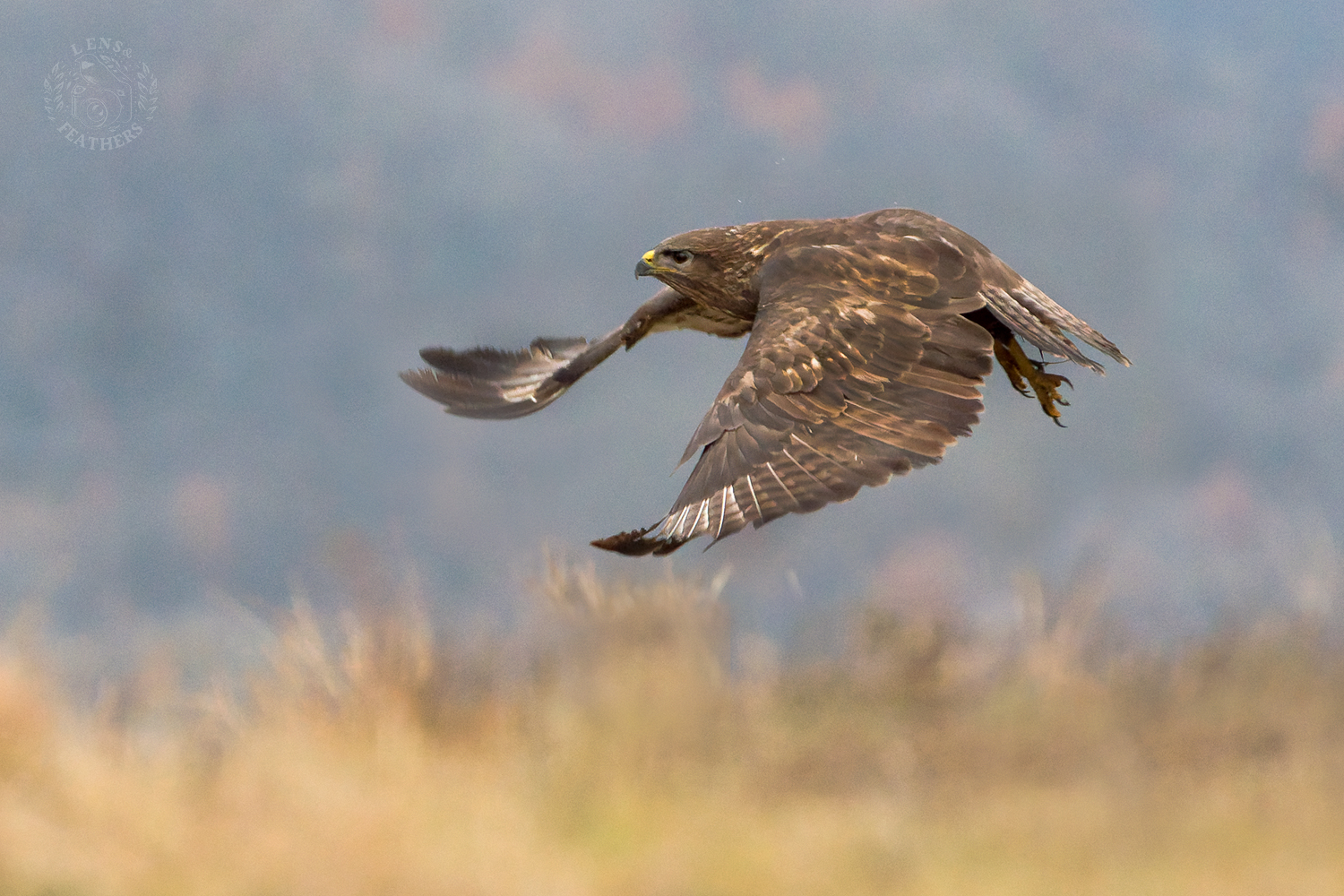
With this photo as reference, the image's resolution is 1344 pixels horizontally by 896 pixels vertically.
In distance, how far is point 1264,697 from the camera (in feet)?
22.5

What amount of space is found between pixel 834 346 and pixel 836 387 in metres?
0.31

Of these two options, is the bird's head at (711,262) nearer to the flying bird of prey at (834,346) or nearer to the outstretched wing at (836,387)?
the flying bird of prey at (834,346)

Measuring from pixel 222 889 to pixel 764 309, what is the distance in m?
3.98

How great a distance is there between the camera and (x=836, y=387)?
6816 mm

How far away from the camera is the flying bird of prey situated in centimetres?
621

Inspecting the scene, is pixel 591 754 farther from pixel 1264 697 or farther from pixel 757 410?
pixel 1264 697

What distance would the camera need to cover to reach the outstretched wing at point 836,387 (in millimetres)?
6133

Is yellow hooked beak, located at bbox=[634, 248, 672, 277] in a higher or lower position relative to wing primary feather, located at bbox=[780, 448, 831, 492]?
higher

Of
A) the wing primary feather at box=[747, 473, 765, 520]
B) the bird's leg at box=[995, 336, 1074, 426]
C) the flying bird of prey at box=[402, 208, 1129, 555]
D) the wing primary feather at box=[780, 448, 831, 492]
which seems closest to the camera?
the wing primary feather at box=[747, 473, 765, 520]

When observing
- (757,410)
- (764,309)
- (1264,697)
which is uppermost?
(764,309)

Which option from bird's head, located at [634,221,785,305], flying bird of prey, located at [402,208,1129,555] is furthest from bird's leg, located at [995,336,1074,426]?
bird's head, located at [634,221,785,305]

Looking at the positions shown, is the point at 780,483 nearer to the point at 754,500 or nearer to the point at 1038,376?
the point at 754,500

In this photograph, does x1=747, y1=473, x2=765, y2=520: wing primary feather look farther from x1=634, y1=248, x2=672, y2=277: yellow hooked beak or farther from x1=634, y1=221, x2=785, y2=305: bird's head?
x1=634, y1=248, x2=672, y2=277: yellow hooked beak

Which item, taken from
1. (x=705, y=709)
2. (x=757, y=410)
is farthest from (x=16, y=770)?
(x=757, y=410)
